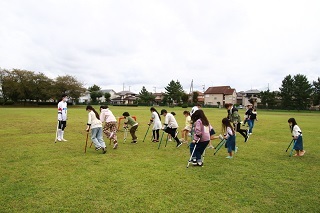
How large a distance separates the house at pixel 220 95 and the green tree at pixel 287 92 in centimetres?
2440

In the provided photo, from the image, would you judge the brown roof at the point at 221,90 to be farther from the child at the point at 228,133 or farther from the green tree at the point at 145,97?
Answer: the child at the point at 228,133

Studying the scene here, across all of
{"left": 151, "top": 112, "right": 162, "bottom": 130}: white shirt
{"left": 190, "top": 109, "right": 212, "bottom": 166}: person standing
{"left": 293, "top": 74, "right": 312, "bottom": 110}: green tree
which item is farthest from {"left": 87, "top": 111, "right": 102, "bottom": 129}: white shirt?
{"left": 293, "top": 74, "right": 312, "bottom": 110}: green tree

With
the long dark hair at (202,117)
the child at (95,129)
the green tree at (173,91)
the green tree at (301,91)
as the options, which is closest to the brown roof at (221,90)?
the green tree at (173,91)

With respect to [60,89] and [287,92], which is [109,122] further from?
[287,92]

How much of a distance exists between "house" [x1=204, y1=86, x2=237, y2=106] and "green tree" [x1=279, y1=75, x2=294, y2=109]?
80.1 ft

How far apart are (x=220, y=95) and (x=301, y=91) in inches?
1336

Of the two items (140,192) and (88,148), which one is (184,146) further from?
(140,192)

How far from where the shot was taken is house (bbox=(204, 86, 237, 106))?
305ft

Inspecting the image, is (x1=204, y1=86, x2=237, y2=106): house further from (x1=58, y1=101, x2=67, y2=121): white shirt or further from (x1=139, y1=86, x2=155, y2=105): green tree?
(x1=58, y1=101, x2=67, y2=121): white shirt

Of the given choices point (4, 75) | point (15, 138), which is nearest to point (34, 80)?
point (4, 75)

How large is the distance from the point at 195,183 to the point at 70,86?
65776 millimetres

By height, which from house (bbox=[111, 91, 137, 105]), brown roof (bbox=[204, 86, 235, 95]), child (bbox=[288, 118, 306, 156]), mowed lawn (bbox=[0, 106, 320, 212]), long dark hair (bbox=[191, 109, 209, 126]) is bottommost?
mowed lawn (bbox=[0, 106, 320, 212])

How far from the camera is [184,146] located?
10656mm

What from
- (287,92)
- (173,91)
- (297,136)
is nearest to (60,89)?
(173,91)
